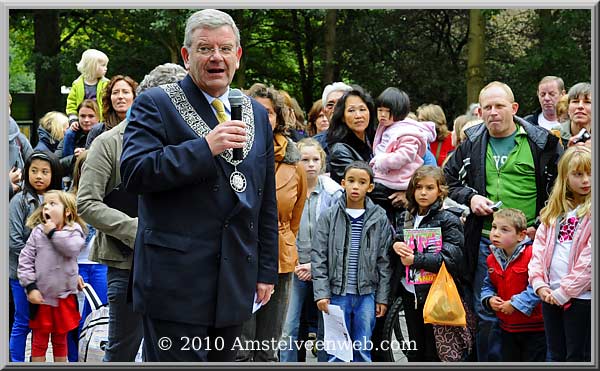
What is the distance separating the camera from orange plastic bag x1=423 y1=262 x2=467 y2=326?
20.8 ft

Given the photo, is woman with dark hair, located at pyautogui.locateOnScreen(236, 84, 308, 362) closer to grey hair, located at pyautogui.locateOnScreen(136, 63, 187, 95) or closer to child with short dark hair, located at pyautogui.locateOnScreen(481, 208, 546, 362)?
grey hair, located at pyautogui.locateOnScreen(136, 63, 187, 95)

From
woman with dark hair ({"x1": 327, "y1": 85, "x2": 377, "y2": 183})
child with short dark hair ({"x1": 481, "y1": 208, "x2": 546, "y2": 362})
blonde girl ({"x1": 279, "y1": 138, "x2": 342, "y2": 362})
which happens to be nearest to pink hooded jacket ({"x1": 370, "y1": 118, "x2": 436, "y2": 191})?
woman with dark hair ({"x1": 327, "y1": 85, "x2": 377, "y2": 183})

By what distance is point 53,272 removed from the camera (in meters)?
6.54

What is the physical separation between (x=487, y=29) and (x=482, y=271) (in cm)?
1332

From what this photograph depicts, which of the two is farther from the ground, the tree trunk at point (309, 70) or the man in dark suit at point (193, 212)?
the tree trunk at point (309, 70)

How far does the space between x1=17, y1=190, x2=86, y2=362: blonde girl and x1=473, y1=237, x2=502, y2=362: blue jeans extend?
2765mm

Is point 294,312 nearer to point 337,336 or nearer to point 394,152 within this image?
point 337,336

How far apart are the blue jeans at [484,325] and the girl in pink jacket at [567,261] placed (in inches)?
20.5

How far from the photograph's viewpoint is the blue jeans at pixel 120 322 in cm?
515

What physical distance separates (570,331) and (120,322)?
2651 millimetres

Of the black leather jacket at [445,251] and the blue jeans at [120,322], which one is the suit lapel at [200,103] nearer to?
the blue jeans at [120,322]

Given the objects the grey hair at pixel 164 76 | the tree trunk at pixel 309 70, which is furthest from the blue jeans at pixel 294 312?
the tree trunk at pixel 309 70

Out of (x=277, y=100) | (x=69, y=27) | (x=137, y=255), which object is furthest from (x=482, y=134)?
(x=69, y=27)

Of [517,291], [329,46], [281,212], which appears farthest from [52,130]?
[329,46]
